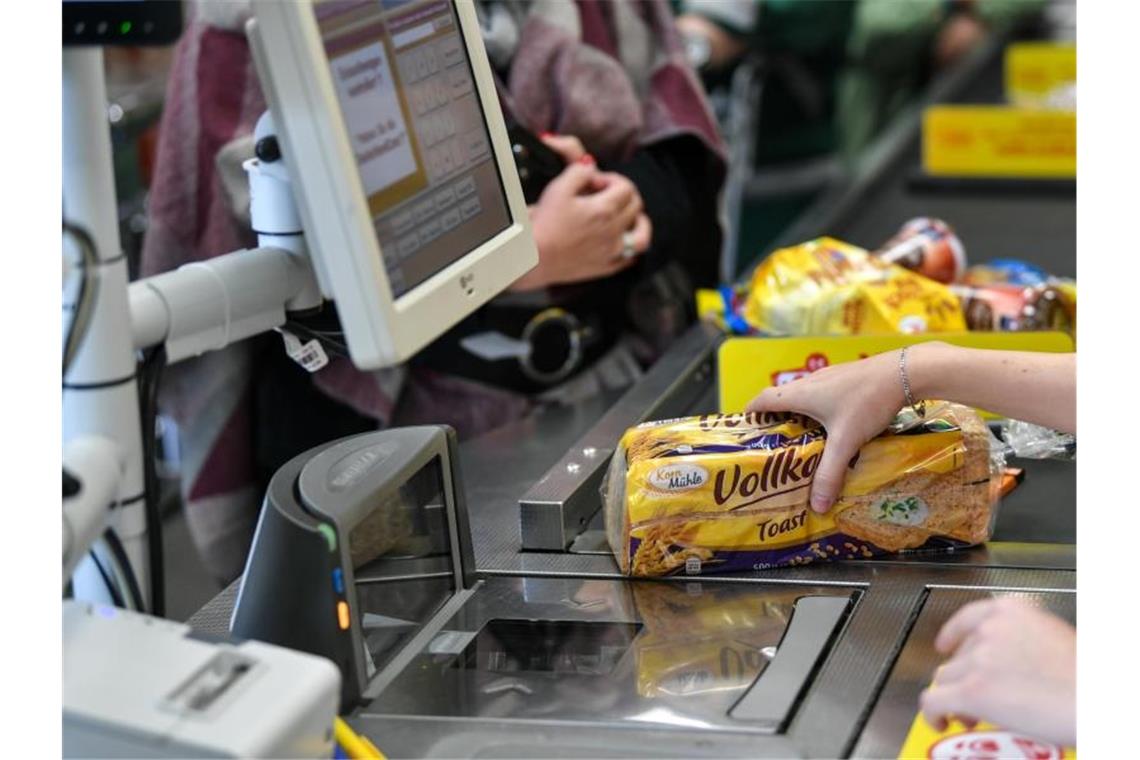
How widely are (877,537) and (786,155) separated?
11.2 feet

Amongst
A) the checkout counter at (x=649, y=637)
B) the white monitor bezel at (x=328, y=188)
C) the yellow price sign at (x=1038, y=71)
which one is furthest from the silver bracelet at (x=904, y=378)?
the yellow price sign at (x=1038, y=71)

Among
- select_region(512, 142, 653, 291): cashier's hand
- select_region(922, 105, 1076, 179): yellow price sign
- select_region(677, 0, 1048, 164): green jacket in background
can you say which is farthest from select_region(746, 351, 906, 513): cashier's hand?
select_region(677, 0, 1048, 164): green jacket in background

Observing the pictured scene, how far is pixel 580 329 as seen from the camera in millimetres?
2188

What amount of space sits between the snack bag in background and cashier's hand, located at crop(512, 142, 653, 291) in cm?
22

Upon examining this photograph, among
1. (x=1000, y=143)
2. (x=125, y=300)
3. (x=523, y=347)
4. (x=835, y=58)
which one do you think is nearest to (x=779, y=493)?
(x=125, y=300)

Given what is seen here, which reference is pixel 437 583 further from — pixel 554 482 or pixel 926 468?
pixel 926 468

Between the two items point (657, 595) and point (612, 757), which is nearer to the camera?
point (612, 757)

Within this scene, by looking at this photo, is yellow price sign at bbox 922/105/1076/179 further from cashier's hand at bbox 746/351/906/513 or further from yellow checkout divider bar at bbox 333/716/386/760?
yellow checkout divider bar at bbox 333/716/386/760

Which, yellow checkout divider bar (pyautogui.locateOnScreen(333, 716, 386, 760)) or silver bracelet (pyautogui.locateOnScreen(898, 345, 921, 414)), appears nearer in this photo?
yellow checkout divider bar (pyautogui.locateOnScreen(333, 716, 386, 760))

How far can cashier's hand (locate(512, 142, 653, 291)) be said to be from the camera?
2.05m

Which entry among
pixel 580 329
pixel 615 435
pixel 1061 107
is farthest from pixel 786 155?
pixel 615 435

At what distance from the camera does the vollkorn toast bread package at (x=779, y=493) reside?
4.67 ft

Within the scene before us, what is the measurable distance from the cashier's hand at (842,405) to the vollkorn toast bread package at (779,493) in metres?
0.01
